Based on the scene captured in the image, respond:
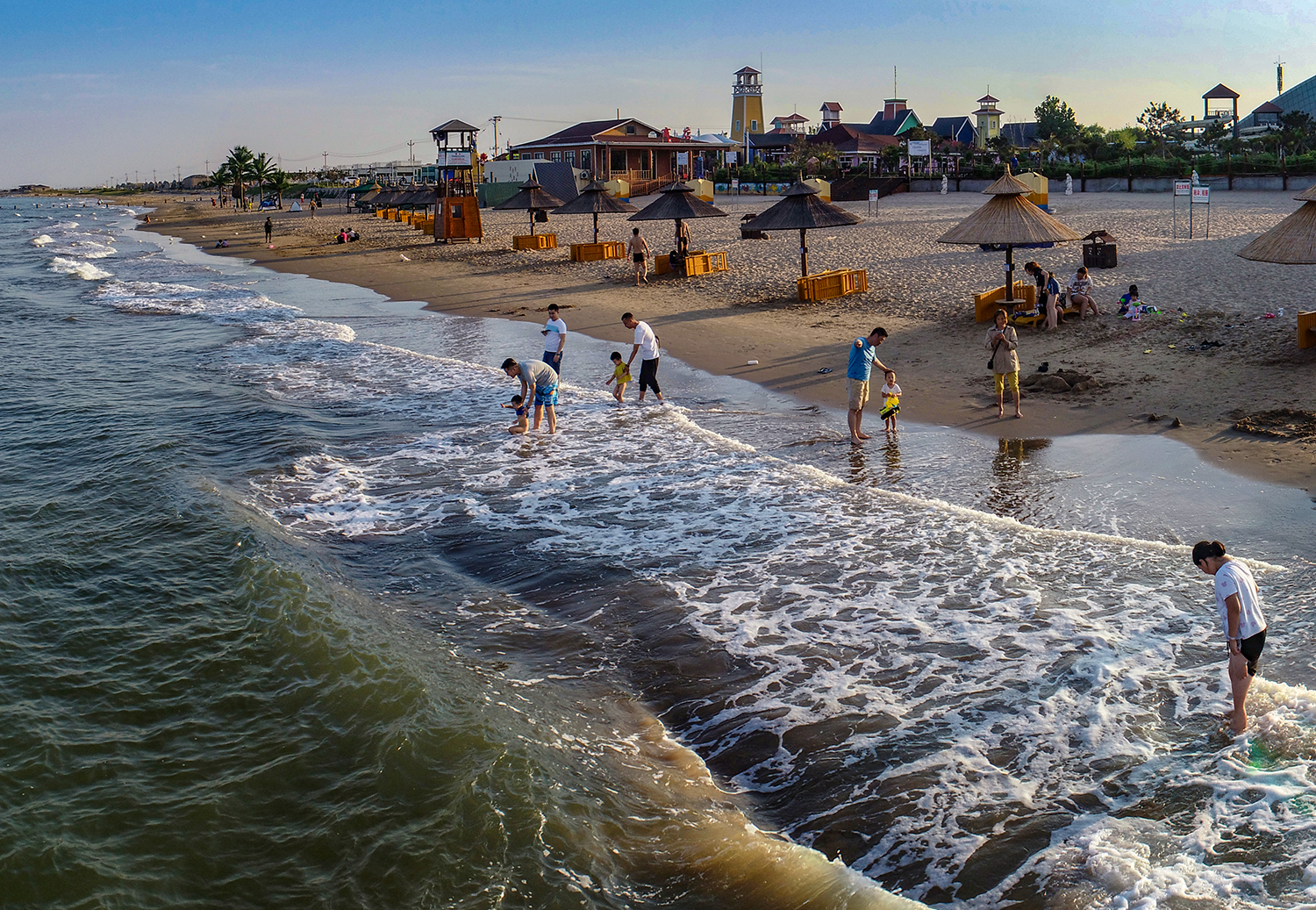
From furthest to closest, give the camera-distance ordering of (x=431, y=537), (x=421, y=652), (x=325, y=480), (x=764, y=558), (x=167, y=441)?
(x=167, y=441) → (x=325, y=480) → (x=431, y=537) → (x=764, y=558) → (x=421, y=652)

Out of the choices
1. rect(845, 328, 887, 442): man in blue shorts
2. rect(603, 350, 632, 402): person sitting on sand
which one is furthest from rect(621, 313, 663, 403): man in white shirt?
rect(845, 328, 887, 442): man in blue shorts

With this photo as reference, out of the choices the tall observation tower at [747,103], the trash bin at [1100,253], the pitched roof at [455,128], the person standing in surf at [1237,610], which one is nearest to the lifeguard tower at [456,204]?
the pitched roof at [455,128]

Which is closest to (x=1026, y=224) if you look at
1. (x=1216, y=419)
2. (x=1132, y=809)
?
(x=1216, y=419)

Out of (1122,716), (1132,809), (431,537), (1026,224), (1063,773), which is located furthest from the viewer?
(1026,224)

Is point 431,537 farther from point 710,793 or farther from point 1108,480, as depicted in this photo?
point 1108,480

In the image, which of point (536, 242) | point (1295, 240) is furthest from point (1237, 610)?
point (536, 242)

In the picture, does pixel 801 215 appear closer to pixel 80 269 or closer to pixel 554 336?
pixel 554 336

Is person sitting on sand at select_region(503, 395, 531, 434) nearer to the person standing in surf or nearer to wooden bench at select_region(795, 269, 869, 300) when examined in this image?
the person standing in surf
